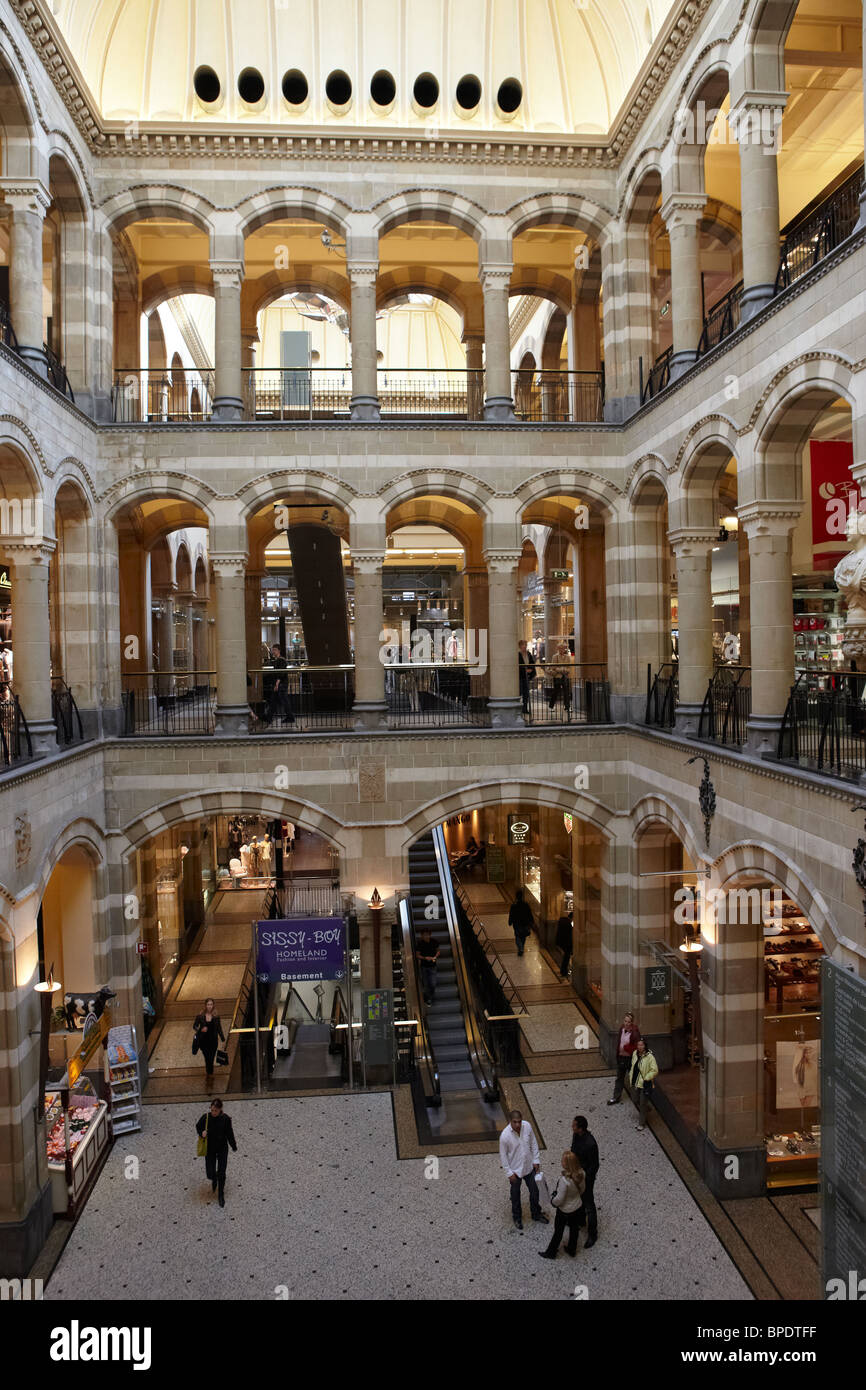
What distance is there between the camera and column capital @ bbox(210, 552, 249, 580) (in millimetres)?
15320

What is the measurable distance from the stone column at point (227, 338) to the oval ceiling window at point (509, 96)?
17.5ft

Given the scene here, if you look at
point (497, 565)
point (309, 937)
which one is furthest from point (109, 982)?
point (497, 565)

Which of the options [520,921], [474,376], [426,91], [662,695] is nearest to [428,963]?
[520,921]

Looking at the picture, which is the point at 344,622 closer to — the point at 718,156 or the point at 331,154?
the point at 331,154

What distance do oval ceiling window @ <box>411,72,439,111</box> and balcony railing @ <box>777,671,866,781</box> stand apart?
11781 mm

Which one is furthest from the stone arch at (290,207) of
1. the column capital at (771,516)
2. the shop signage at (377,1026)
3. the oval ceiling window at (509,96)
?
the shop signage at (377,1026)

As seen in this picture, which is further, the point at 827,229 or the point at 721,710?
the point at 721,710

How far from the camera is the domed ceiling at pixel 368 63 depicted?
1517cm

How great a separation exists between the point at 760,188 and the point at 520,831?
1640cm

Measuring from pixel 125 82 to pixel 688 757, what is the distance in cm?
1424

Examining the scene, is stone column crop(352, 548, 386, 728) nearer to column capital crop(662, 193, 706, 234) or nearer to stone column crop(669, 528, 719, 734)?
stone column crop(669, 528, 719, 734)

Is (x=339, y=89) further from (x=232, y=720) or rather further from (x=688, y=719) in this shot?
(x=688, y=719)

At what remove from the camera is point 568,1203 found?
391 inches

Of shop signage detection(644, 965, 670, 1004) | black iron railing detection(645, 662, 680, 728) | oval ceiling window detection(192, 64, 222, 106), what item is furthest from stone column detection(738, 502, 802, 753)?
oval ceiling window detection(192, 64, 222, 106)
